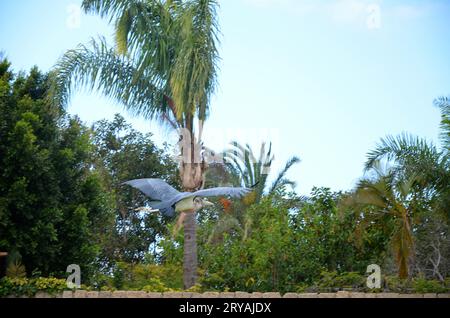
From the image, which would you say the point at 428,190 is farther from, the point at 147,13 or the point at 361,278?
the point at 147,13

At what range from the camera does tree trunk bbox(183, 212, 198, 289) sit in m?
16.3

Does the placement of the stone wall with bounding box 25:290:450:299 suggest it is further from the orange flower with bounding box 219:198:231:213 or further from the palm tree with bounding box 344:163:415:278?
the orange flower with bounding box 219:198:231:213

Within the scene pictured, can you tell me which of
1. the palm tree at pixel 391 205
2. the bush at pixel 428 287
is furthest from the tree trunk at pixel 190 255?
the bush at pixel 428 287

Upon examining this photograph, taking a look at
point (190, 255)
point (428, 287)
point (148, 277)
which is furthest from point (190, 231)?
point (428, 287)

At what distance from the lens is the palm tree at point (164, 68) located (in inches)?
653

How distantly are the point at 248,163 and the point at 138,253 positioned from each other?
4.79m

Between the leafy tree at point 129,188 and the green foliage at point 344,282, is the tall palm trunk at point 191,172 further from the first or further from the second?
the leafy tree at point 129,188

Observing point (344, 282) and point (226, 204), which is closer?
point (344, 282)

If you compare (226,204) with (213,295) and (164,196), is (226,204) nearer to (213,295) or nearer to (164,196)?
(164,196)

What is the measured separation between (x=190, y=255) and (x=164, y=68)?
404 cm

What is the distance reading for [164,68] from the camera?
58.1 ft

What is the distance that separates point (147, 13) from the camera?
18031mm

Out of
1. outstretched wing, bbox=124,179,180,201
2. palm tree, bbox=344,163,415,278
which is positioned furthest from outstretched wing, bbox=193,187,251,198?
palm tree, bbox=344,163,415,278
